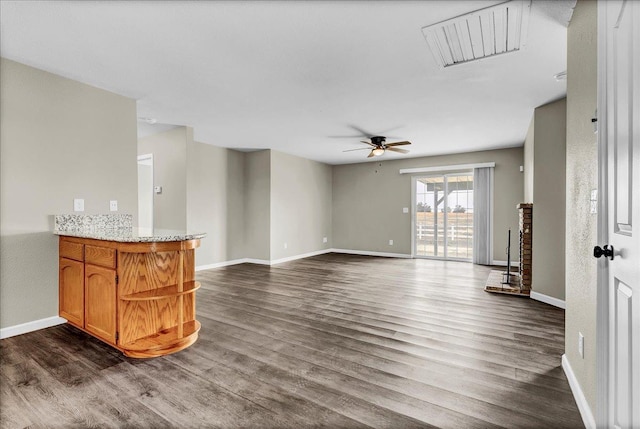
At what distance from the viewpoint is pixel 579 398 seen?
1.79 metres

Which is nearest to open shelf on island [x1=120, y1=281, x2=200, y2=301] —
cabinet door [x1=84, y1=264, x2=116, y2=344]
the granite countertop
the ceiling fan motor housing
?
cabinet door [x1=84, y1=264, x2=116, y2=344]

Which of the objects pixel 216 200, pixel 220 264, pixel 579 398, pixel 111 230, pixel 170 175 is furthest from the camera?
pixel 220 264

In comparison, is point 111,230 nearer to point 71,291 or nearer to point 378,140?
point 71,291

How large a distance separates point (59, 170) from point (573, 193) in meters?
4.52

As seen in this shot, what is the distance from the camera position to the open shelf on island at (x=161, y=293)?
7.89ft

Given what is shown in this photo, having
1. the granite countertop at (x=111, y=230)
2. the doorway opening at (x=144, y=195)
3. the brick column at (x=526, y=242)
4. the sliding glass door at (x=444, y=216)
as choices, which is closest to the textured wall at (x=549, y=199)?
the brick column at (x=526, y=242)

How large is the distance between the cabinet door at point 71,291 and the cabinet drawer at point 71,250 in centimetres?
5

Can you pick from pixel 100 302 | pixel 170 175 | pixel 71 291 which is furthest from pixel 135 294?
pixel 170 175

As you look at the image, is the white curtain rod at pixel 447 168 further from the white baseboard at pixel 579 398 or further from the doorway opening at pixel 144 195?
the doorway opening at pixel 144 195

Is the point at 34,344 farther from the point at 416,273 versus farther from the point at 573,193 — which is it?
the point at 416,273

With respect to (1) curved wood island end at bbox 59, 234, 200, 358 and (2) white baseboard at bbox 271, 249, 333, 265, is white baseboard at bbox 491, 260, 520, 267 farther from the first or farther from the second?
(1) curved wood island end at bbox 59, 234, 200, 358

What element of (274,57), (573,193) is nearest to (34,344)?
(274,57)

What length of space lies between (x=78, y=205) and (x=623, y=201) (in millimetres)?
4322

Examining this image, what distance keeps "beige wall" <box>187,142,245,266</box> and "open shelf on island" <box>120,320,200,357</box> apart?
124 inches
